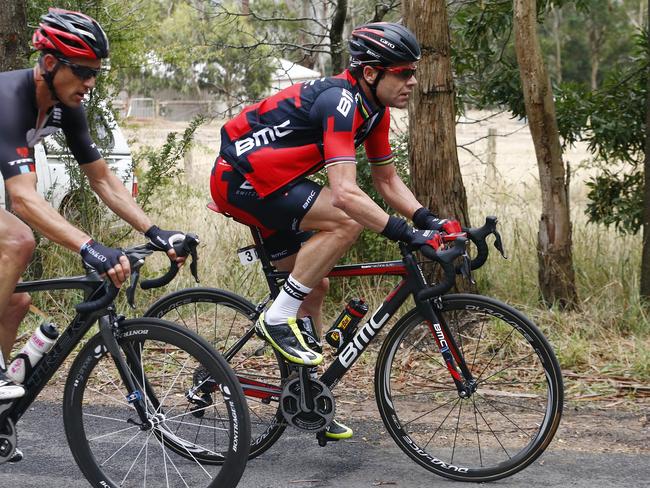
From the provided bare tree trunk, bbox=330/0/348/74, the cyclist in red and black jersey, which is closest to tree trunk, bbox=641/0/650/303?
the cyclist in red and black jersey

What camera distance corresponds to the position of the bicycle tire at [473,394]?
14.4 ft

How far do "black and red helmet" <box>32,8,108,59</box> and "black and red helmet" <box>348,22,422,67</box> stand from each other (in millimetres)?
1187

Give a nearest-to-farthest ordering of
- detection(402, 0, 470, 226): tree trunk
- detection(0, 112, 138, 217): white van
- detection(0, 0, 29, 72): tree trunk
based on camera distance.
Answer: detection(402, 0, 470, 226): tree trunk, detection(0, 0, 29, 72): tree trunk, detection(0, 112, 138, 217): white van

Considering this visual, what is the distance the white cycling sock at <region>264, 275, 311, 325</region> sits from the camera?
4.49m

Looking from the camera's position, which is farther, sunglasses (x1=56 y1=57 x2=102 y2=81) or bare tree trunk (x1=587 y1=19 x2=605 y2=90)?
bare tree trunk (x1=587 y1=19 x2=605 y2=90)

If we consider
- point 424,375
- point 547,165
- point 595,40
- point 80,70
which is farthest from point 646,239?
point 595,40

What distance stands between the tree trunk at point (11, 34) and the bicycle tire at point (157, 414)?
153 inches

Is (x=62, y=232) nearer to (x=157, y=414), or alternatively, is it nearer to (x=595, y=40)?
(x=157, y=414)

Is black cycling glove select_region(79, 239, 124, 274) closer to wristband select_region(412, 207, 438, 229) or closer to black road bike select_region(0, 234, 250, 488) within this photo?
black road bike select_region(0, 234, 250, 488)

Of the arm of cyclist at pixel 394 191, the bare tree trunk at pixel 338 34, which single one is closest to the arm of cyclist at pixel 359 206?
the arm of cyclist at pixel 394 191

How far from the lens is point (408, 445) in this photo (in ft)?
15.1

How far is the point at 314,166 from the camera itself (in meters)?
4.62

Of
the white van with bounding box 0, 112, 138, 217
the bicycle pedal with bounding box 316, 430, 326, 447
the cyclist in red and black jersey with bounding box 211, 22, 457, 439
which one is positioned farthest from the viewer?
the white van with bounding box 0, 112, 138, 217

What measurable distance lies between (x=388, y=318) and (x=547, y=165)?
3231 mm
